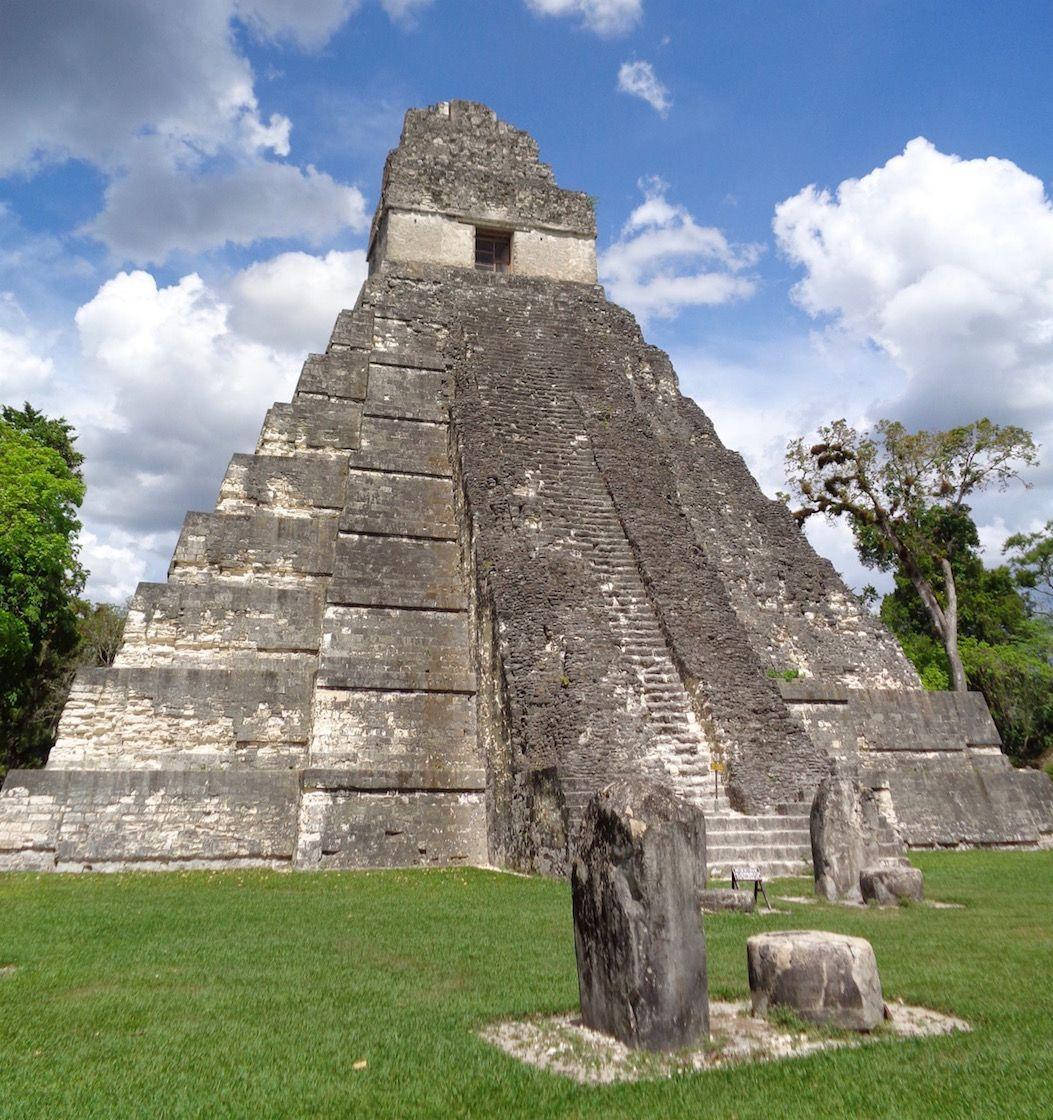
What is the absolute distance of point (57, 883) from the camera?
8.70m

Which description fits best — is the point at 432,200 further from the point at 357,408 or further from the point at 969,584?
the point at 969,584

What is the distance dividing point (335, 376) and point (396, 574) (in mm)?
5204

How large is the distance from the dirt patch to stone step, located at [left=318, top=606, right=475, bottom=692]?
7291 millimetres

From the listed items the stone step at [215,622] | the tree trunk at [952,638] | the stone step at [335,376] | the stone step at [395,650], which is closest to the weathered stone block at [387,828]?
the stone step at [395,650]

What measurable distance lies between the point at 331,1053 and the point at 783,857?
20.1 ft

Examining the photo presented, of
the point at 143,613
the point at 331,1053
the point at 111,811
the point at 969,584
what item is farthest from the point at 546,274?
the point at 969,584

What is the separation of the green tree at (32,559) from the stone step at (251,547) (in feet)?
17.9

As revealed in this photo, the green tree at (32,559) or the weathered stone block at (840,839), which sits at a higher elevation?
the green tree at (32,559)

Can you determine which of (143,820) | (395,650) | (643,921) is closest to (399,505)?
(395,650)

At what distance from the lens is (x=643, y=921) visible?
3658mm

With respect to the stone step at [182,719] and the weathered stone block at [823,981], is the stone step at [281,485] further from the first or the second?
the weathered stone block at [823,981]

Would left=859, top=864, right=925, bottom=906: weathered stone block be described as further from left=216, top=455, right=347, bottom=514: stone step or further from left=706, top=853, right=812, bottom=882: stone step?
left=216, top=455, right=347, bottom=514: stone step

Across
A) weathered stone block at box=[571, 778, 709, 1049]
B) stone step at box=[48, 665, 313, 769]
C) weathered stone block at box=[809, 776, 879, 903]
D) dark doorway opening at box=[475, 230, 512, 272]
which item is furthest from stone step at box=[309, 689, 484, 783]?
dark doorway opening at box=[475, 230, 512, 272]

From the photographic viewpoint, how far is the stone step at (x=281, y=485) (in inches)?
527
